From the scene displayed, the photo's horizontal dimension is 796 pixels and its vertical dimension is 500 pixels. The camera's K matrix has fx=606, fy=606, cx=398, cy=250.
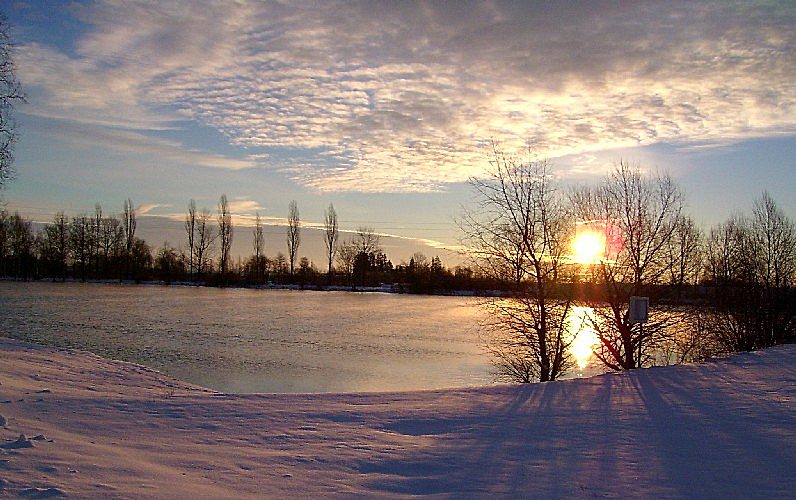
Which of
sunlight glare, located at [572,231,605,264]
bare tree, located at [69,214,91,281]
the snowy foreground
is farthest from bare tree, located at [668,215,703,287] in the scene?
bare tree, located at [69,214,91,281]

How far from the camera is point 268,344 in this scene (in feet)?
77.8

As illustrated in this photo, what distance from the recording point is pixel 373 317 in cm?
3934

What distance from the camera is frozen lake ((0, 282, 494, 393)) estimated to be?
16.9 meters

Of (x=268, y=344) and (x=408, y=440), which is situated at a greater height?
(x=408, y=440)

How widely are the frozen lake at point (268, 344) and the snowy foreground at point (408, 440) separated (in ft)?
21.6

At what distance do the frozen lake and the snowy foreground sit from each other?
6.58m

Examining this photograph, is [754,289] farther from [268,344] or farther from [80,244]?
[80,244]

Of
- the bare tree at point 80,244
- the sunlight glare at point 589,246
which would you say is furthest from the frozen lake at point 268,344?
the bare tree at point 80,244

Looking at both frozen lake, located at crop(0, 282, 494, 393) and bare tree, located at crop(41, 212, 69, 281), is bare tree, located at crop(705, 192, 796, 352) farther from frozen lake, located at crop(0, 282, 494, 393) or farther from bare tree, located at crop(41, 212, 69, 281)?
bare tree, located at crop(41, 212, 69, 281)

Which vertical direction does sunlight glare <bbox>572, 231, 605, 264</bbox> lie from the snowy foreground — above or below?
above

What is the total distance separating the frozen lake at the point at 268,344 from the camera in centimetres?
1694

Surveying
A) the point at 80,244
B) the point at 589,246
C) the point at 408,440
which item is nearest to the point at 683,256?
the point at 589,246

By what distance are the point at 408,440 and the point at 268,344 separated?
1780 cm

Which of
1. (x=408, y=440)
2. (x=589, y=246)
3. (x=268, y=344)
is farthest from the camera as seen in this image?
(x=268, y=344)
